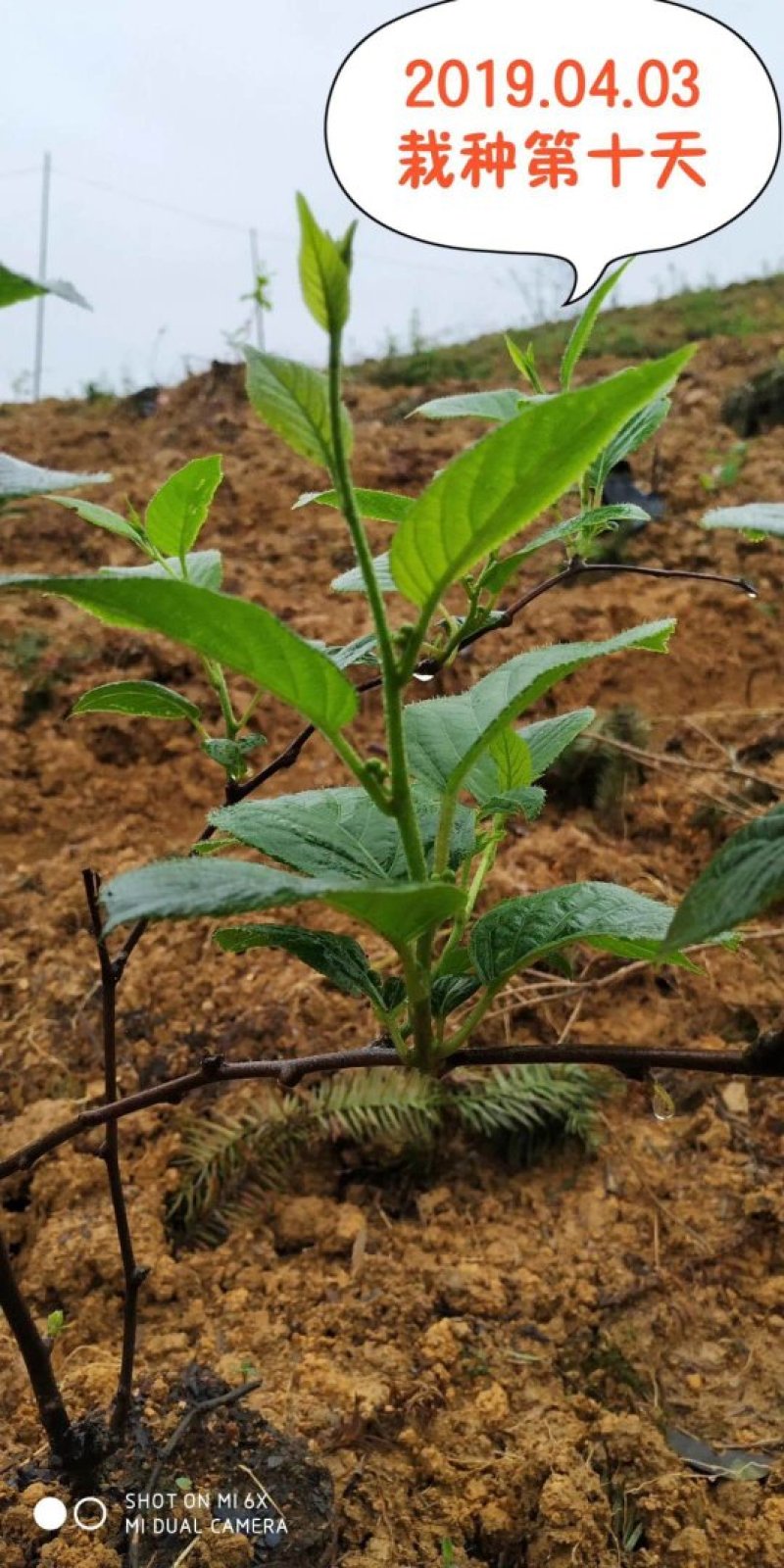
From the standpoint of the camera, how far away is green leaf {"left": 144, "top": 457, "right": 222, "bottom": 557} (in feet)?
2.17

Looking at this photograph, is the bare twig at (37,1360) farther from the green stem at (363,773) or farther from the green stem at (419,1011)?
the green stem at (363,773)

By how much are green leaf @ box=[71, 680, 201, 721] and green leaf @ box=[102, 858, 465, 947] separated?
0.25 m

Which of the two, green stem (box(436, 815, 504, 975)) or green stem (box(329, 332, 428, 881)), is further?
green stem (box(436, 815, 504, 975))

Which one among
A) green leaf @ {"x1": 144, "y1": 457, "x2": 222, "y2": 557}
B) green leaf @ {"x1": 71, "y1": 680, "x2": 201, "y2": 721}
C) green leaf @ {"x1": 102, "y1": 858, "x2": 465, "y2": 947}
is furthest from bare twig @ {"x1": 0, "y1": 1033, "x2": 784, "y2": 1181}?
green leaf @ {"x1": 144, "y1": 457, "x2": 222, "y2": 557}

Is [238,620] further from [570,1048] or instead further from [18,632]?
[18,632]

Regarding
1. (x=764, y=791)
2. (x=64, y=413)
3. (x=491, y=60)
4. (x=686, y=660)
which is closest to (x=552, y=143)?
(x=491, y=60)

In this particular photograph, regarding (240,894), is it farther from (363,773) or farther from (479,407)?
(479,407)

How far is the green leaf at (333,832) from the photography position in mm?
539

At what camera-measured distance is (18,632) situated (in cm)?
233

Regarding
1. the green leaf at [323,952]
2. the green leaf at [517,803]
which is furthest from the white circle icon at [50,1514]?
the green leaf at [517,803]

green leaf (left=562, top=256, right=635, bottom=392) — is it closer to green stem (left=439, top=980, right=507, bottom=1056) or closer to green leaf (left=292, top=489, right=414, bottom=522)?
green leaf (left=292, top=489, right=414, bottom=522)

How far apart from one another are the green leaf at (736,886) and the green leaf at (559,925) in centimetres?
10

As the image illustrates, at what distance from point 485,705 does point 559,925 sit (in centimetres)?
13

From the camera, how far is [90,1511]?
84cm
